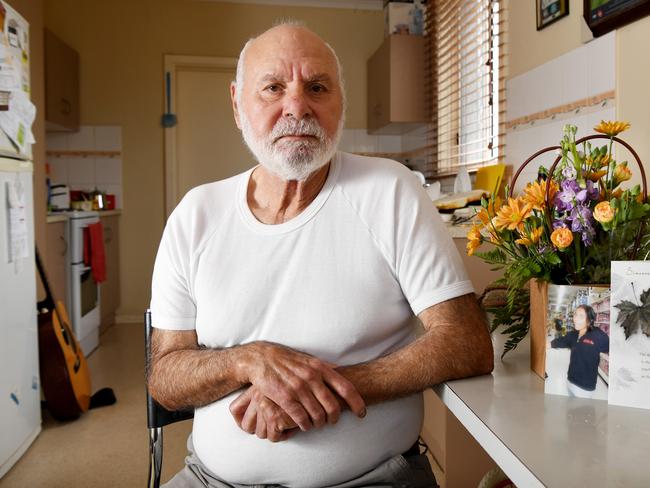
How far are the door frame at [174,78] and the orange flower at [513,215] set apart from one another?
13.3 feet

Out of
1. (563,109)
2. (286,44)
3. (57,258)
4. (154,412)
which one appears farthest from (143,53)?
(154,412)

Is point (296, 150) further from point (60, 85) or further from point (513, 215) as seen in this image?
point (60, 85)

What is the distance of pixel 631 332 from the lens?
74 cm

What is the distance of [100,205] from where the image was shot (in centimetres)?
433

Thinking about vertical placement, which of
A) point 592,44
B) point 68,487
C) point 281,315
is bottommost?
point 68,487

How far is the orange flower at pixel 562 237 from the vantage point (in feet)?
2.58

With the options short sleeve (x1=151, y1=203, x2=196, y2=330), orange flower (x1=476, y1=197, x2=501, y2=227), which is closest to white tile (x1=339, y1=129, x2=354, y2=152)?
short sleeve (x1=151, y1=203, x2=196, y2=330)

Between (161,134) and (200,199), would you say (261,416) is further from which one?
(161,134)

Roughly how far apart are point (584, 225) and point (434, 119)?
319cm

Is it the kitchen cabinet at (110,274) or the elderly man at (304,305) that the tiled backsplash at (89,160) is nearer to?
the kitchen cabinet at (110,274)

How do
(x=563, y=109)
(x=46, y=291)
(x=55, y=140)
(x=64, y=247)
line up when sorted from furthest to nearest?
(x=55, y=140) < (x=64, y=247) < (x=46, y=291) < (x=563, y=109)

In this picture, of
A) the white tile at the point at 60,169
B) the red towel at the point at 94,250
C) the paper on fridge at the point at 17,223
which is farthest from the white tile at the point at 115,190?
the paper on fridge at the point at 17,223

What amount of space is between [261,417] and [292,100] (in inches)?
24.1

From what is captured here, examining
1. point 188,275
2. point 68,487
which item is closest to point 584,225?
point 188,275
